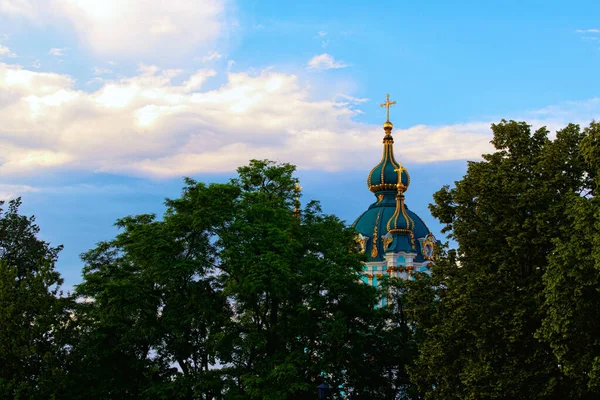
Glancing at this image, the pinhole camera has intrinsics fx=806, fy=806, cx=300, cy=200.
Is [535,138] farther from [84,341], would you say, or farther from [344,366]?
[84,341]

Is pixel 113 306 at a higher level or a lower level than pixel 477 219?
lower

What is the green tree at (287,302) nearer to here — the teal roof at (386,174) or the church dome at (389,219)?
the church dome at (389,219)

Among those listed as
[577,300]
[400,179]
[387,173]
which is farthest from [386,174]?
[577,300]

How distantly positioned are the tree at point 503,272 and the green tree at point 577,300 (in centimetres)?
85

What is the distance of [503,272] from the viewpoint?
2594 cm

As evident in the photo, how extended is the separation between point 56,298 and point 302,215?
1079 centimetres

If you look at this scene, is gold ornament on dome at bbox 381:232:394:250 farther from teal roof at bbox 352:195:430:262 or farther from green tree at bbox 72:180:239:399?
green tree at bbox 72:180:239:399

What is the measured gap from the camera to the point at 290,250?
30688mm

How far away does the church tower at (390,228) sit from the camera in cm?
6694

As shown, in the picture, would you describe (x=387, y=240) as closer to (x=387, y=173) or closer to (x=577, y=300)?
(x=387, y=173)

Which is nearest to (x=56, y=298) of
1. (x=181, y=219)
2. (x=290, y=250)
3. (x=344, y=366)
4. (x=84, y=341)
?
(x=84, y=341)

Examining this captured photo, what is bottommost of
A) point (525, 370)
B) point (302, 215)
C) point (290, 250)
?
point (525, 370)

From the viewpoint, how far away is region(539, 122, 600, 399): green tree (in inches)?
882

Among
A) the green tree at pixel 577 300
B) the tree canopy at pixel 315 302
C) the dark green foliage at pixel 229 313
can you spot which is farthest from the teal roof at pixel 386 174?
the green tree at pixel 577 300
